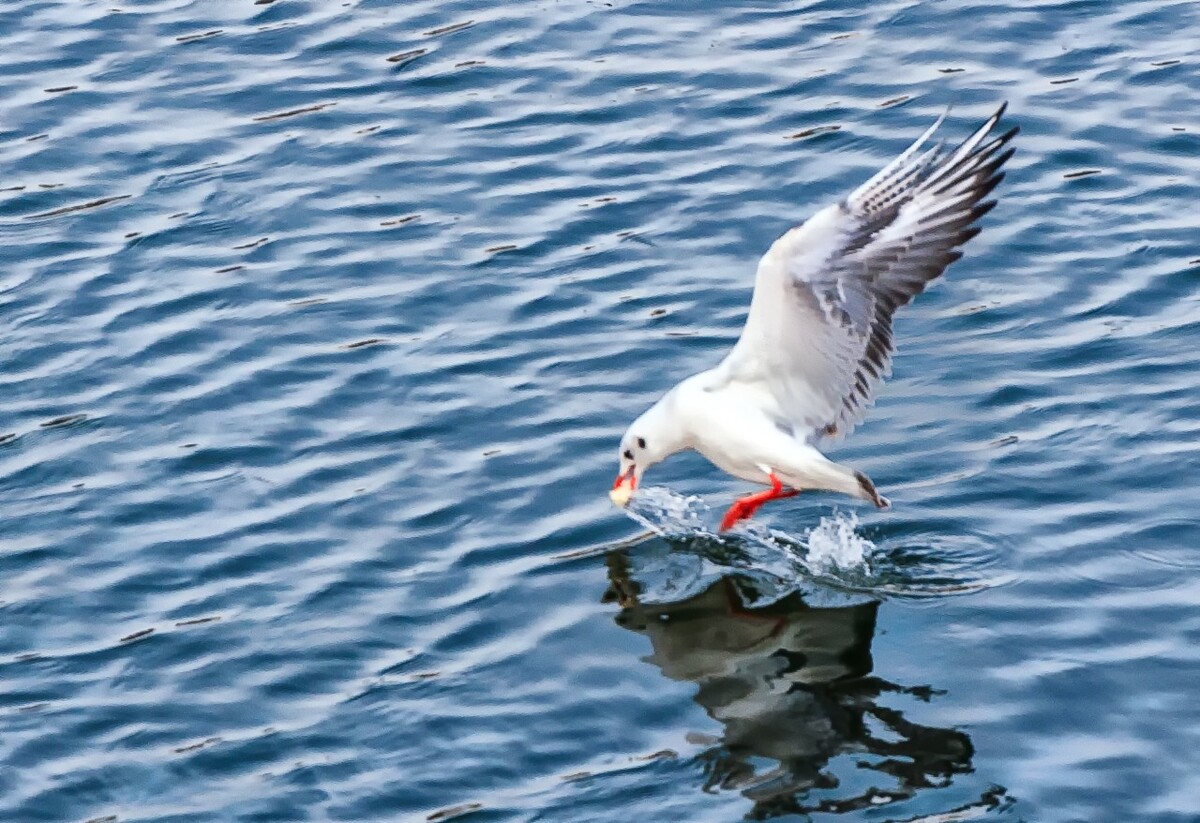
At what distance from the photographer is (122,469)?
457 inches

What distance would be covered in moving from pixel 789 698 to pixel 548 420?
278 cm

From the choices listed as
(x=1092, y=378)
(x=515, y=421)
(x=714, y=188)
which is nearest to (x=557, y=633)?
(x=515, y=421)

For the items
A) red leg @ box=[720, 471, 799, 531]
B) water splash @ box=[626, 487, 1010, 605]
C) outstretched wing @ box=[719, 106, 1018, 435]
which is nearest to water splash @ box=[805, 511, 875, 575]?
water splash @ box=[626, 487, 1010, 605]

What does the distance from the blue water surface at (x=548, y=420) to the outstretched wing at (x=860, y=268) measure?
910mm

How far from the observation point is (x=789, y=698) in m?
9.59

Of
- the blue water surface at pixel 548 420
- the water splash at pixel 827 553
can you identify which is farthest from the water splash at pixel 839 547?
the blue water surface at pixel 548 420

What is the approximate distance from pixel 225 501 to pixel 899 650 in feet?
11.5

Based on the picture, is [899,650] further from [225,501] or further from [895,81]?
[895,81]

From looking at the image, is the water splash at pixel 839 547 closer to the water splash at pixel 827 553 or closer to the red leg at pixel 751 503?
the water splash at pixel 827 553

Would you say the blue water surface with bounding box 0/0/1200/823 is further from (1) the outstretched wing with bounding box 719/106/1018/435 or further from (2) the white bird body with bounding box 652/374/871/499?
(1) the outstretched wing with bounding box 719/106/1018/435

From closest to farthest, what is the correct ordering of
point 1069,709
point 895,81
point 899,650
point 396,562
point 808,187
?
point 1069,709, point 899,650, point 396,562, point 808,187, point 895,81

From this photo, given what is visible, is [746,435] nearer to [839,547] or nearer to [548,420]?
[839,547]

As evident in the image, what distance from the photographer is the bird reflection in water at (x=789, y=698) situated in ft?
29.0

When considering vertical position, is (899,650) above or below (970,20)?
below
